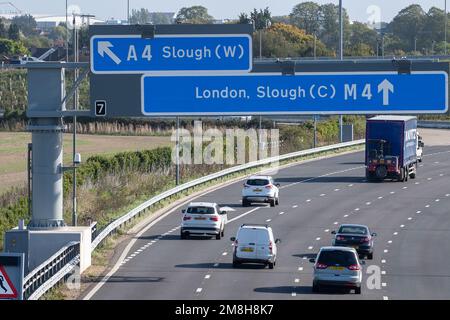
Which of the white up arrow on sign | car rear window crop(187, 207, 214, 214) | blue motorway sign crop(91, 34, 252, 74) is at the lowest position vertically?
car rear window crop(187, 207, 214, 214)

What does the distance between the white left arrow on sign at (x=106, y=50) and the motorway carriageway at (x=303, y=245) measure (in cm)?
823

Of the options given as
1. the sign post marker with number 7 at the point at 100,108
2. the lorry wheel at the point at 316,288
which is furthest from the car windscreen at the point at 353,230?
the sign post marker with number 7 at the point at 100,108

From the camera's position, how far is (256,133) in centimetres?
8688

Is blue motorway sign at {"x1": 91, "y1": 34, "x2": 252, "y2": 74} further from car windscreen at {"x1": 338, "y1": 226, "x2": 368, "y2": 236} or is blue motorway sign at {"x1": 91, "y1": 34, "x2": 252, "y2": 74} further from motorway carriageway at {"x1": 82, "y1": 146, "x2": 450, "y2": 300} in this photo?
car windscreen at {"x1": 338, "y1": 226, "x2": 368, "y2": 236}

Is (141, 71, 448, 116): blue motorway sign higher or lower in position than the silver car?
higher

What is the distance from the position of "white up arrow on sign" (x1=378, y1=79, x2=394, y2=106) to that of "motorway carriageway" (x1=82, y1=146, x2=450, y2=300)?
336 inches

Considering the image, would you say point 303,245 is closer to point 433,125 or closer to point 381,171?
point 381,171

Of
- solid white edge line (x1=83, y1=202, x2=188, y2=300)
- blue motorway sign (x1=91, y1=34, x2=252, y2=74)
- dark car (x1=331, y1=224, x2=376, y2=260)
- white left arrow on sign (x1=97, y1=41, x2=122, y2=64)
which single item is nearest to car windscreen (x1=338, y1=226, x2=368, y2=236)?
dark car (x1=331, y1=224, x2=376, y2=260)

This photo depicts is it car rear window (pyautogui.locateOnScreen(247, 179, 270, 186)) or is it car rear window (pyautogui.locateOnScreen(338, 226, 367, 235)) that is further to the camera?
car rear window (pyautogui.locateOnScreen(247, 179, 270, 186))

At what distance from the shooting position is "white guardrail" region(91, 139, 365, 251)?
39.9 meters

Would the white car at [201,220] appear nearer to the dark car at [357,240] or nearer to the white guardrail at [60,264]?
the white guardrail at [60,264]

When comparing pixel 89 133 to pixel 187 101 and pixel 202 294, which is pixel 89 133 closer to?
pixel 202 294

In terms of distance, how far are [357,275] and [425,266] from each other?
22.2 ft

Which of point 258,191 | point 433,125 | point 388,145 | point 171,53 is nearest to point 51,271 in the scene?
point 171,53
